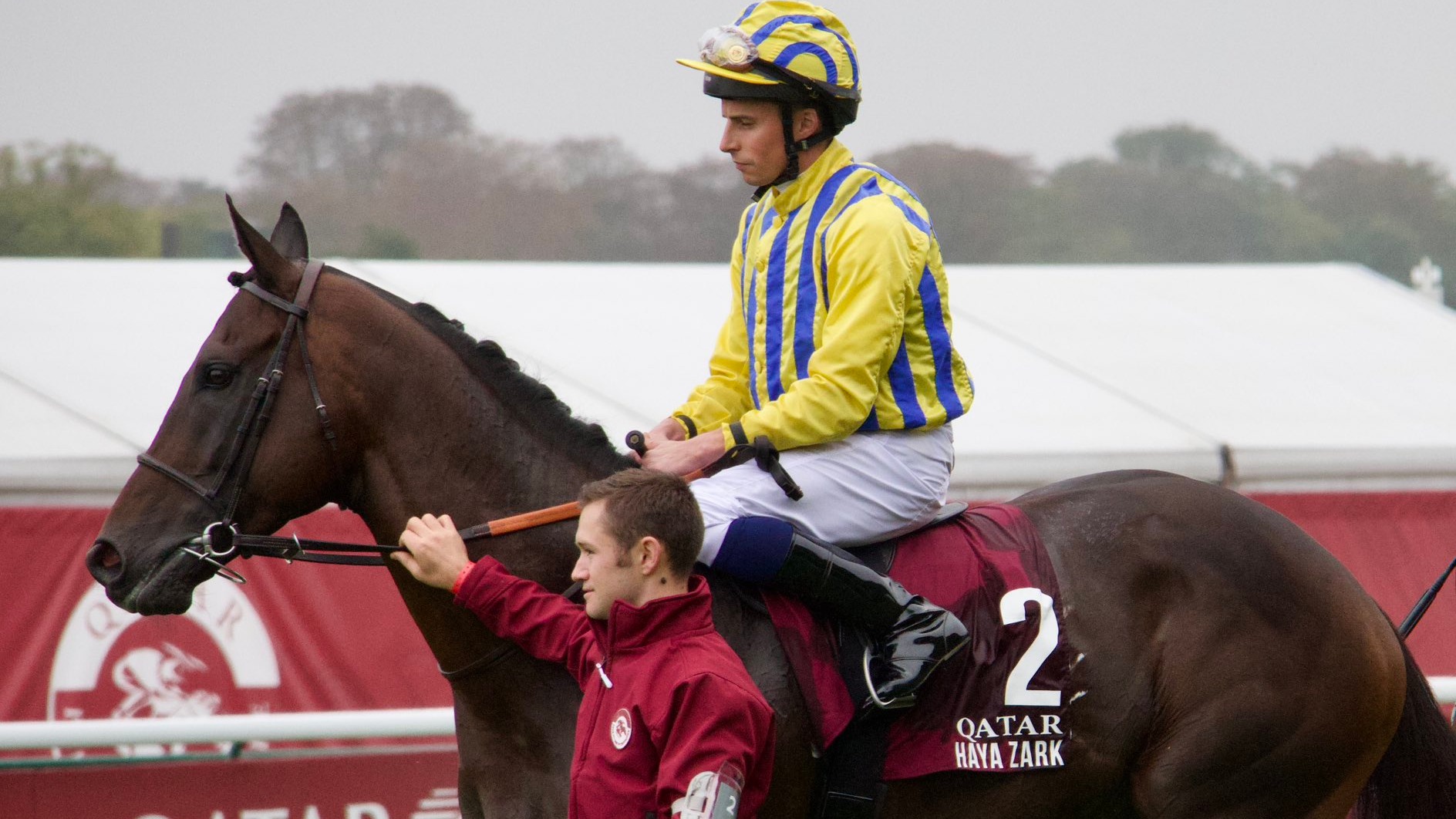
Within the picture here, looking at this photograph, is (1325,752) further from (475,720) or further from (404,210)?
(404,210)

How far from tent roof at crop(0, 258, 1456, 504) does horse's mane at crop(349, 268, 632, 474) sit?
268cm

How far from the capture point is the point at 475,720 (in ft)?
8.86

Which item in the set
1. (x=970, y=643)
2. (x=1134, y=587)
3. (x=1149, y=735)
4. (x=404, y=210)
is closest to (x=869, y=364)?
(x=970, y=643)

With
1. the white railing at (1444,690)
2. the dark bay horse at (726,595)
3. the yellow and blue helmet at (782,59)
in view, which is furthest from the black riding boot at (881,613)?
the white railing at (1444,690)

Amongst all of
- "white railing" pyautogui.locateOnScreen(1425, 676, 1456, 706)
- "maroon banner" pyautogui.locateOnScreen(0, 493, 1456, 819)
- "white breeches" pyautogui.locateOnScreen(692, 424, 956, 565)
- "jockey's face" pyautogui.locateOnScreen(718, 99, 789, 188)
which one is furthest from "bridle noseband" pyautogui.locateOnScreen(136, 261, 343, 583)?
"white railing" pyautogui.locateOnScreen(1425, 676, 1456, 706)

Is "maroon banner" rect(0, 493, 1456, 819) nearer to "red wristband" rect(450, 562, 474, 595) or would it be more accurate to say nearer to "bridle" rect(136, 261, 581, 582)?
"bridle" rect(136, 261, 581, 582)

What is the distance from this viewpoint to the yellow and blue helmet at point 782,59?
9.18ft

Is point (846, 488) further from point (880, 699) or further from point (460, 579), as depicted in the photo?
point (460, 579)

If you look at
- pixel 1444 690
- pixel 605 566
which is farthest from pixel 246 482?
pixel 1444 690

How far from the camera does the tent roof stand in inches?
216

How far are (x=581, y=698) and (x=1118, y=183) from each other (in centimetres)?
1844

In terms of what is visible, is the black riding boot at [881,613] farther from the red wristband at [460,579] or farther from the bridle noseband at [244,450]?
the bridle noseband at [244,450]

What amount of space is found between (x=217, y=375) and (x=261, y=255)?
24 centimetres

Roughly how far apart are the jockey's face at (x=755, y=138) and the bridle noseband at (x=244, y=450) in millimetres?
902
